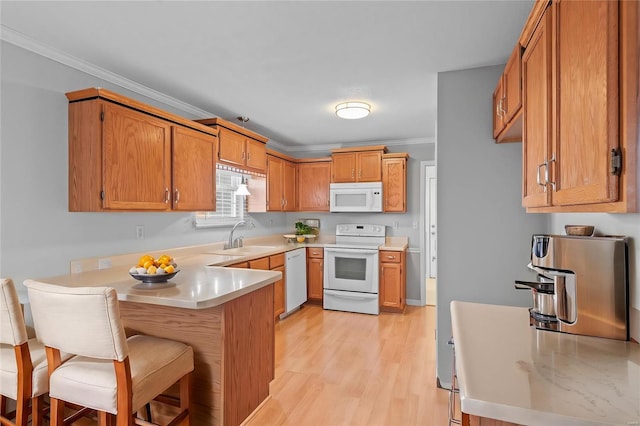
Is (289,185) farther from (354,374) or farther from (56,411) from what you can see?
(56,411)

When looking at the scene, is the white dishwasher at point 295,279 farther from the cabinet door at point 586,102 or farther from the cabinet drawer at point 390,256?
the cabinet door at point 586,102

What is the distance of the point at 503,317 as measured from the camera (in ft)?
4.84

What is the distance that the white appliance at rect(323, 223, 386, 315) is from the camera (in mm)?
4258

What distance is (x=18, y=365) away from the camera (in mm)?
1539

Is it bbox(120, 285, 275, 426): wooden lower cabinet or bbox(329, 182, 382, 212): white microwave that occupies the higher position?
bbox(329, 182, 382, 212): white microwave

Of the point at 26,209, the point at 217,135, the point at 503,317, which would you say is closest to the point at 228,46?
the point at 217,135

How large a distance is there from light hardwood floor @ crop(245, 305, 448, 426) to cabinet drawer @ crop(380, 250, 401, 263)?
74 cm

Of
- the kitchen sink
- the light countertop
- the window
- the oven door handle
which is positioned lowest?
the oven door handle

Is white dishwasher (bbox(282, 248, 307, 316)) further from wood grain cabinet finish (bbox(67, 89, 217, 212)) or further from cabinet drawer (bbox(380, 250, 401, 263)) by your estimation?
wood grain cabinet finish (bbox(67, 89, 217, 212))

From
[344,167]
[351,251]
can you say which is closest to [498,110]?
[351,251]

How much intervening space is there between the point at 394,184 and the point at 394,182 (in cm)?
3

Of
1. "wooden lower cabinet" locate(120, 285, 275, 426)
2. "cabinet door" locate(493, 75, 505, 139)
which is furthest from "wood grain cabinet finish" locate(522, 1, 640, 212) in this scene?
"wooden lower cabinet" locate(120, 285, 275, 426)

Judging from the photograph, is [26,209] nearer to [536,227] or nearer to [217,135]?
[217,135]

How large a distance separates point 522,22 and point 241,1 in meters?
1.58
